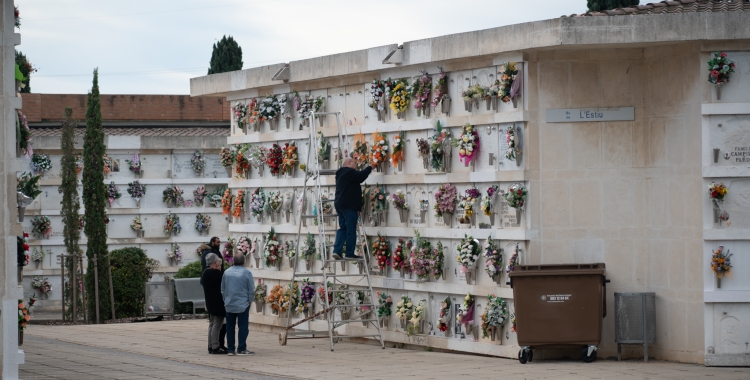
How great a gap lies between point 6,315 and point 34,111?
2221cm

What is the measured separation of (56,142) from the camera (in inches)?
1146

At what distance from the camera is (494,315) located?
15398mm

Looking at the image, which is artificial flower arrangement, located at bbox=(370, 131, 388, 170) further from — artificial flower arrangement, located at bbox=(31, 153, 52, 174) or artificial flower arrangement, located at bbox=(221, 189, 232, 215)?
artificial flower arrangement, located at bbox=(31, 153, 52, 174)

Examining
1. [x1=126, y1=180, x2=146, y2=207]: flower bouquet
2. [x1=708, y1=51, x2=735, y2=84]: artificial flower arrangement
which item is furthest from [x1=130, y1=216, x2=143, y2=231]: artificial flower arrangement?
[x1=708, y1=51, x2=735, y2=84]: artificial flower arrangement

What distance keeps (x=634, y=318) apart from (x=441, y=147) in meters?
3.38

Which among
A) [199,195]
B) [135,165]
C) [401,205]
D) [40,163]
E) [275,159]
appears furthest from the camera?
[199,195]

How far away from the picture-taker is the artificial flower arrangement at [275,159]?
1973 centimetres

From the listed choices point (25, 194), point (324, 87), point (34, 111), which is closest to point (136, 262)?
point (34, 111)

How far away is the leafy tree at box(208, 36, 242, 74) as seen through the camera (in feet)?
155

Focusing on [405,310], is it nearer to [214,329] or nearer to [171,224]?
[214,329]

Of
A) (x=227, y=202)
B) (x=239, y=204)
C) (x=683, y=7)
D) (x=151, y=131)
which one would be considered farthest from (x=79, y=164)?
(x=683, y=7)

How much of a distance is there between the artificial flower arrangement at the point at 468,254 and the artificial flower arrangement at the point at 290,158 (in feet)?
13.9

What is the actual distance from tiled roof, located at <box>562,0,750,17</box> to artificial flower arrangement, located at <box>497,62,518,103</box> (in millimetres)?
1152

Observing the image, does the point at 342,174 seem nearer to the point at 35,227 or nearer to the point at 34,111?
the point at 35,227
